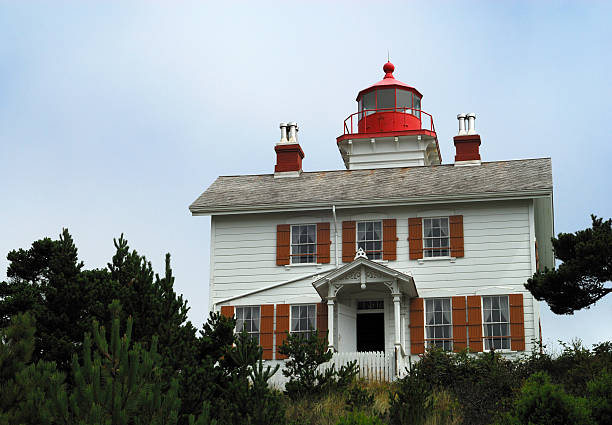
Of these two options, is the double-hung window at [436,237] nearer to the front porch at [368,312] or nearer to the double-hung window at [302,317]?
the front porch at [368,312]

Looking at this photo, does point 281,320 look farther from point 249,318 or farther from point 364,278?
point 364,278

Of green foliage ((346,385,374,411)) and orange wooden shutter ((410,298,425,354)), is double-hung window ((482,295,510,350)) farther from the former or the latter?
green foliage ((346,385,374,411))

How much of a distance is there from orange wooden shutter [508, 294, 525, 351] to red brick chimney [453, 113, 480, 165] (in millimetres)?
5233

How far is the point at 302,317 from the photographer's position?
2241 cm

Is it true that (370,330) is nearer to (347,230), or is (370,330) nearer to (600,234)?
(347,230)

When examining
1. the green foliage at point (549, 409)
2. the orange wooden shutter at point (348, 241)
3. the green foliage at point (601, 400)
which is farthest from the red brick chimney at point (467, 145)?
the green foliage at point (549, 409)

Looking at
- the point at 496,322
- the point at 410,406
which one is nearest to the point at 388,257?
the point at 496,322

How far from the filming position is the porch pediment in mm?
20719

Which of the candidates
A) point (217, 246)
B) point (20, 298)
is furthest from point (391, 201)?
point (20, 298)

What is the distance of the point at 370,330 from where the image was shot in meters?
22.5

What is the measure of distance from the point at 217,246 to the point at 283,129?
5.44 meters

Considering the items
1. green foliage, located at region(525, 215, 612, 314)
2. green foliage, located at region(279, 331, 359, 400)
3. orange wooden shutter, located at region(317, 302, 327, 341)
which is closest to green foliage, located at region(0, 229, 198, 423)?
green foliage, located at region(279, 331, 359, 400)

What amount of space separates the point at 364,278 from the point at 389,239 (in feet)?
7.13

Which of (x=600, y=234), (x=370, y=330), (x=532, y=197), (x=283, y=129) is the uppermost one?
(x=283, y=129)
